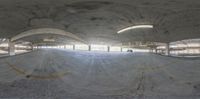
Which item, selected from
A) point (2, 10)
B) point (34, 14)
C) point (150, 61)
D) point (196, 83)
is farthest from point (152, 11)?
point (2, 10)

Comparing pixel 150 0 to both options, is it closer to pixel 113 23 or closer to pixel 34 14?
pixel 113 23

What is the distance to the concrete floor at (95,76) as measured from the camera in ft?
8.92

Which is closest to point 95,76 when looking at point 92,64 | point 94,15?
point 92,64

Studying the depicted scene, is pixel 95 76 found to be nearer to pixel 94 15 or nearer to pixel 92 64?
pixel 92 64

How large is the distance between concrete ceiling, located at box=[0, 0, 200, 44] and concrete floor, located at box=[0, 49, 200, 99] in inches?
49.3

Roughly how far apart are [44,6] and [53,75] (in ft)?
6.40

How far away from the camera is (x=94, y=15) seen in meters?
4.68

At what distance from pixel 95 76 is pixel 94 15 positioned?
2.07 m

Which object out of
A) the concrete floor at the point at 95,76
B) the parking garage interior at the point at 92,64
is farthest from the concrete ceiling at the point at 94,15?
the concrete floor at the point at 95,76

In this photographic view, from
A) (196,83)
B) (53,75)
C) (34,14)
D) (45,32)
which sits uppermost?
(34,14)

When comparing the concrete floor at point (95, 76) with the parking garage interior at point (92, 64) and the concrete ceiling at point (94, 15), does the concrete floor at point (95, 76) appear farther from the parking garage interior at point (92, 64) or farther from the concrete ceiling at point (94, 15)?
the concrete ceiling at point (94, 15)

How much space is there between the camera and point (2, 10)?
4367mm

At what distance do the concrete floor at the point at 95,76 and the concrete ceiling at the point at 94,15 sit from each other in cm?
125

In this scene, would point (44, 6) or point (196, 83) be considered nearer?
point (196, 83)
